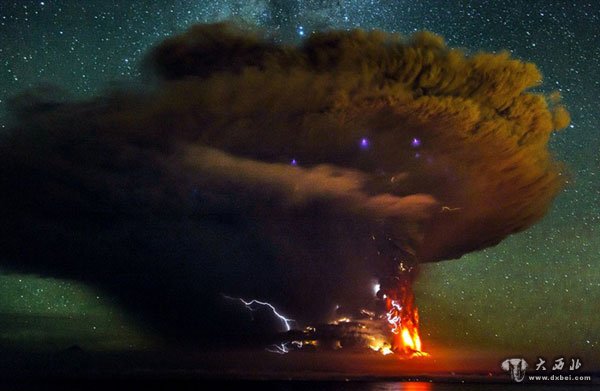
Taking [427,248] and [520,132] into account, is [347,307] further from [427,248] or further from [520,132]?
[520,132]

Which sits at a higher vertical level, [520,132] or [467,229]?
[520,132]

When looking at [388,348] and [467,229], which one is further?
[467,229]

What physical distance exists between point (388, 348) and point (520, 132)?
21.5 meters

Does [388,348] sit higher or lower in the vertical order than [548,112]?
lower

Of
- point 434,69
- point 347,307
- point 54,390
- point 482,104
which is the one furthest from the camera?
point 54,390

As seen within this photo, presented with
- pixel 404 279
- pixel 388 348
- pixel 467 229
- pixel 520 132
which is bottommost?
pixel 388 348

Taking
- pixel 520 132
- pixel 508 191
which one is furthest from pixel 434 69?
pixel 508 191

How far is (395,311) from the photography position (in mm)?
56125

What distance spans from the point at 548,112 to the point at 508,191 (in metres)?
9.84

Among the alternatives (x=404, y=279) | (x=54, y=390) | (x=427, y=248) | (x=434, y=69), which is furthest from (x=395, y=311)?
(x=54, y=390)

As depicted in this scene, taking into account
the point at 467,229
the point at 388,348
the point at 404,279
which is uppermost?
the point at 467,229

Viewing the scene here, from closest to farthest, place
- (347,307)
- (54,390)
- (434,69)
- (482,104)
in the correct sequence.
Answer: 1. (434,69)
2. (482,104)
3. (347,307)
4. (54,390)

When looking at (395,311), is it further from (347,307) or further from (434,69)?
(434,69)

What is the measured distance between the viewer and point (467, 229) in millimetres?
59188
